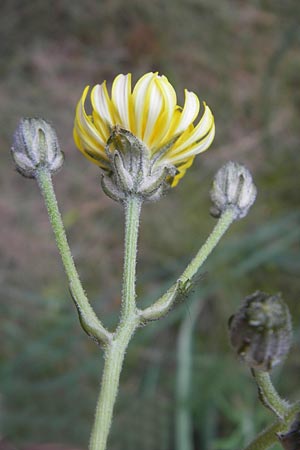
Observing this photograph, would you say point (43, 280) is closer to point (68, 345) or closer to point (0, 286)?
point (0, 286)

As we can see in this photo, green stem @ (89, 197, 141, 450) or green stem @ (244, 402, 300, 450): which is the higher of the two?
green stem @ (89, 197, 141, 450)

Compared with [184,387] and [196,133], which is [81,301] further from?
[184,387]

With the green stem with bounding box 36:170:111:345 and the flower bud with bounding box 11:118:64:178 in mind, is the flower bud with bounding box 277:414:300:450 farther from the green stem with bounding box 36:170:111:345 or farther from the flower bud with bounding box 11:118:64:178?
the flower bud with bounding box 11:118:64:178

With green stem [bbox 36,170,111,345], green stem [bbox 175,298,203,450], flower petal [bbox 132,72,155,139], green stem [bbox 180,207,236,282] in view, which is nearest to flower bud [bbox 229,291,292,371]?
green stem [bbox 180,207,236,282]

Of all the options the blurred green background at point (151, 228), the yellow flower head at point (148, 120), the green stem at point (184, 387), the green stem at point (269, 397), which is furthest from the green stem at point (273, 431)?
the blurred green background at point (151, 228)

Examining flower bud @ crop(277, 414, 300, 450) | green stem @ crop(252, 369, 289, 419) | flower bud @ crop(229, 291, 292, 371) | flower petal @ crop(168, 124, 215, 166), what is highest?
flower petal @ crop(168, 124, 215, 166)

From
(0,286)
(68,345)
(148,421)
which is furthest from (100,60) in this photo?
(148,421)

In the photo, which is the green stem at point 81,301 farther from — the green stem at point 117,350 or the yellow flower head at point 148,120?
the yellow flower head at point 148,120
